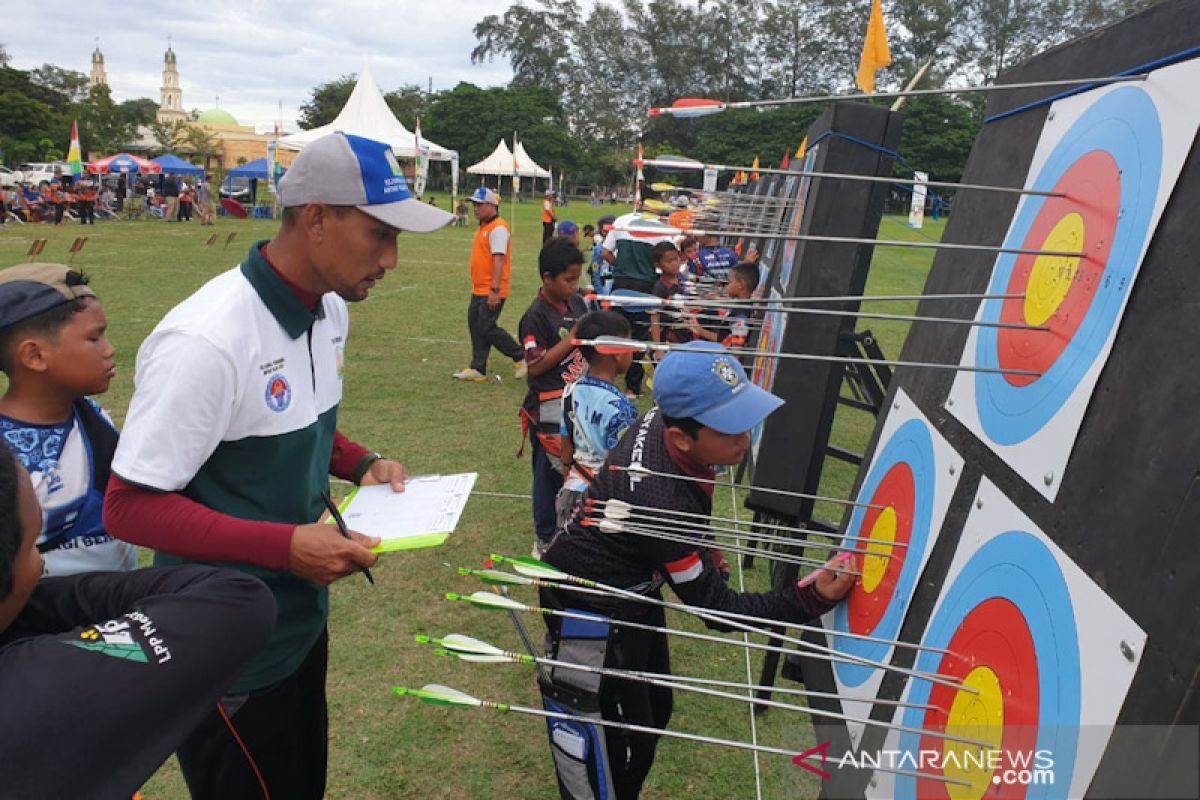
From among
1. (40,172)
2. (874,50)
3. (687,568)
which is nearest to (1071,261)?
(687,568)

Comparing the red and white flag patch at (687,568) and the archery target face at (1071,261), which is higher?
the archery target face at (1071,261)

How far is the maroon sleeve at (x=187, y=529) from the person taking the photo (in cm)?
158

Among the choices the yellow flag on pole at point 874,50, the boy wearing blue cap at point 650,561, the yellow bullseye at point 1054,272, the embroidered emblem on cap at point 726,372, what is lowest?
the boy wearing blue cap at point 650,561

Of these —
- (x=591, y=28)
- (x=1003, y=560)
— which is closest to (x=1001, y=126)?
(x=1003, y=560)

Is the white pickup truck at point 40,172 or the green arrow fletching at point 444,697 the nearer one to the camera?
the green arrow fletching at point 444,697

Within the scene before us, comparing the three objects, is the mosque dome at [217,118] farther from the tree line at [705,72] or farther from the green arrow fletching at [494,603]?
the green arrow fletching at [494,603]

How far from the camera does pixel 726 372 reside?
204 centimetres

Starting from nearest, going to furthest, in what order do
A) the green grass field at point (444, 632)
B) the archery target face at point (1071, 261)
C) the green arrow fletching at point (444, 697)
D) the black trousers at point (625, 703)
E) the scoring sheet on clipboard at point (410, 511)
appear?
the archery target face at point (1071, 261), the green arrow fletching at point (444, 697), the scoring sheet on clipboard at point (410, 511), the black trousers at point (625, 703), the green grass field at point (444, 632)

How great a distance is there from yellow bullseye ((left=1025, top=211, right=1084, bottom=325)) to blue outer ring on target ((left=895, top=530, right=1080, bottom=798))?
1.42 ft

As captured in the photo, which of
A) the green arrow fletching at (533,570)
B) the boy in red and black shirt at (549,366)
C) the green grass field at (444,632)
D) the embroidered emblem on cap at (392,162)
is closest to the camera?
the green arrow fletching at (533,570)

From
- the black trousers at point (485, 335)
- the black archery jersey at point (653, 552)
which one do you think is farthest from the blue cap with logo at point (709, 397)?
the black trousers at point (485, 335)

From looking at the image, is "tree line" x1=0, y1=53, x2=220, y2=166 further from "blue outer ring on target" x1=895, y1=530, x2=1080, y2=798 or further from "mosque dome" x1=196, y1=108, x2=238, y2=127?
"blue outer ring on target" x1=895, y1=530, x2=1080, y2=798

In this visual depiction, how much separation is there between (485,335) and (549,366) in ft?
14.0

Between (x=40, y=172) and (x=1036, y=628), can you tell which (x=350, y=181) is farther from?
(x=40, y=172)
